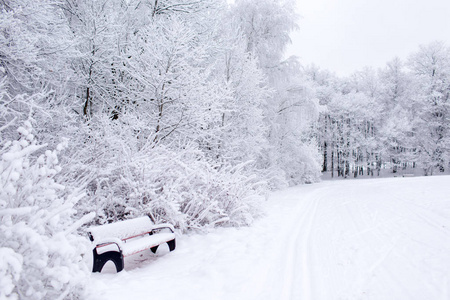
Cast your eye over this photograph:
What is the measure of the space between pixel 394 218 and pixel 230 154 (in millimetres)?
6278

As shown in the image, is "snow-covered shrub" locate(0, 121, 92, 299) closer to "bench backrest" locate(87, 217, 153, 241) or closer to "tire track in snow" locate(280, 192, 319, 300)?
"bench backrest" locate(87, 217, 153, 241)

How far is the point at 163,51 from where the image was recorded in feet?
24.2

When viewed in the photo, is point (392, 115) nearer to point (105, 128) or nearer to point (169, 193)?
point (169, 193)

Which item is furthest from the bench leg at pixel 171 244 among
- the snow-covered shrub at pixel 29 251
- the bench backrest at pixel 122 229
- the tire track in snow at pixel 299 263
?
the snow-covered shrub at pixel 29 251

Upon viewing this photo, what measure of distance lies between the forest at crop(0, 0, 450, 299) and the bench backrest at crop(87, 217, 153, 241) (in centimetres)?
33

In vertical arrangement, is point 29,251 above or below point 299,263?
above

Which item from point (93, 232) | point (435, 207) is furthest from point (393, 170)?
point (93, 232)

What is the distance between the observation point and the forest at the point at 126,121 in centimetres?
213

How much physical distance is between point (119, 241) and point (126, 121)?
440cm

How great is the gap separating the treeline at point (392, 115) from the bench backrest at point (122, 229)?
26.6 metres

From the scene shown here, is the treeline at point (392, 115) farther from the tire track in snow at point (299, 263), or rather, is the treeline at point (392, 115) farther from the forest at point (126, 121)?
the tire track in snow at point (299, 263)

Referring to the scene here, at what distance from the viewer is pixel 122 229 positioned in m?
4.06

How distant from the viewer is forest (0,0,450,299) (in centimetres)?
213

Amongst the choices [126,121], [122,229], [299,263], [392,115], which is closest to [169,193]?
[122,229]
